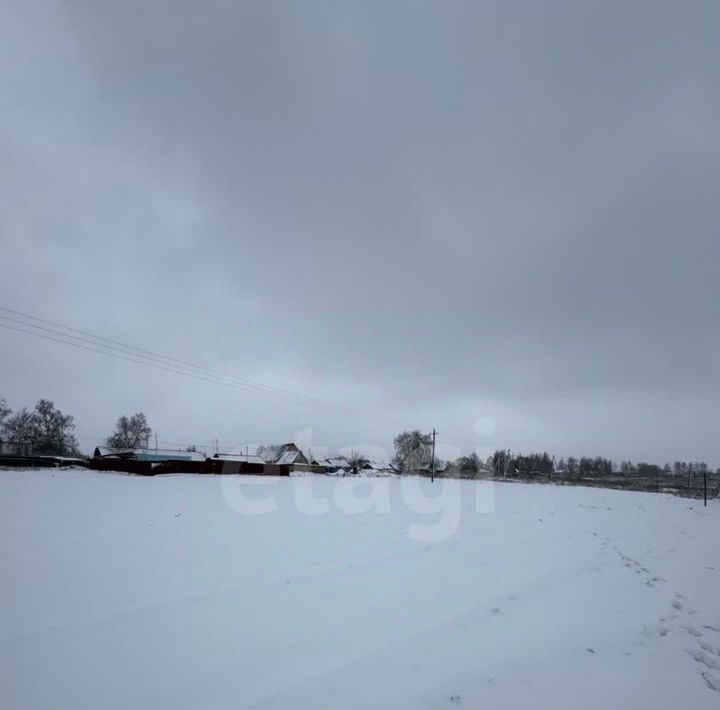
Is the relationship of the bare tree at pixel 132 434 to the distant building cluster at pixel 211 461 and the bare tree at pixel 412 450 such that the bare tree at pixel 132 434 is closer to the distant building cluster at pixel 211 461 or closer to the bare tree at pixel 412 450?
the distant building cluster at pixel 211 461

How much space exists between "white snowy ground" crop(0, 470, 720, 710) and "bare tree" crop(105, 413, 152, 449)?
83089 millimetres

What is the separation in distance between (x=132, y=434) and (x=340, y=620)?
93577mm

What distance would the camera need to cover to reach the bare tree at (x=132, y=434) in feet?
266

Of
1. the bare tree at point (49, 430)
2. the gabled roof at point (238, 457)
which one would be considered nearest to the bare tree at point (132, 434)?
the bare tree at point (49, 430)

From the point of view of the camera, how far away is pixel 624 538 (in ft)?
41.3

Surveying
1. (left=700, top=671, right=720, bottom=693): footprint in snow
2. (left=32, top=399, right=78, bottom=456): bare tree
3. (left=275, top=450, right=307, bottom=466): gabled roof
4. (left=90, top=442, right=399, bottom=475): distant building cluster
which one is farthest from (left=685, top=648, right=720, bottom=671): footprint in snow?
(left=32, top=399, right=78, bottom=456): bare tree

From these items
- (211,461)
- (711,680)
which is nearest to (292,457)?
(211,461)

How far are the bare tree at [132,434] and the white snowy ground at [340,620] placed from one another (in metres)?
83.1

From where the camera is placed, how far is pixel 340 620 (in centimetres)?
536

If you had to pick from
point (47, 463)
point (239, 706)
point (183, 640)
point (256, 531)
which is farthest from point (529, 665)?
point (47, 463)

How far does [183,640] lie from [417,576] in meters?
4.41

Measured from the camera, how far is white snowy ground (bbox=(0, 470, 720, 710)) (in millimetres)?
3789

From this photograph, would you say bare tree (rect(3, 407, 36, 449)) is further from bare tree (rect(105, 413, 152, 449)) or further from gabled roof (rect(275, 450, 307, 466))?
gabled roof (rect(275, 450, 307, 466))

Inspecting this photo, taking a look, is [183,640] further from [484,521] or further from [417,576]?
[484,521]
